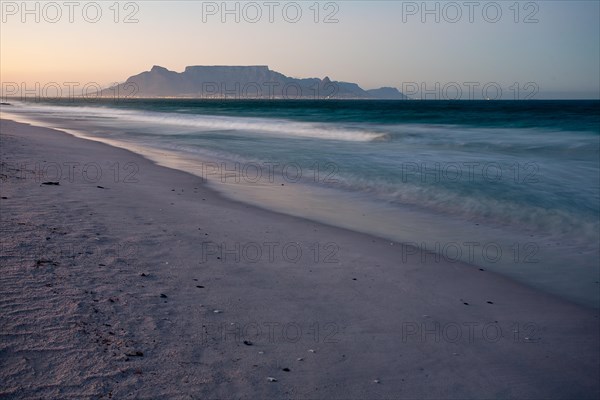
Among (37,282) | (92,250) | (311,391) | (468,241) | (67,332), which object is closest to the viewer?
(311,391)

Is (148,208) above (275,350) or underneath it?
above

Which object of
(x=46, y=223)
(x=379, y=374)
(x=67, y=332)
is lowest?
(x=379, y=374)

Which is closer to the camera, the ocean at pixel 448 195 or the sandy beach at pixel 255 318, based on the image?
the sandy beach at pixel 255 318

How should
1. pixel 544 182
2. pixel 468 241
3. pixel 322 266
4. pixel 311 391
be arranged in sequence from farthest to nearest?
pixel 544 182 < pixel 468 241 < pixel 322 266 < pixel 311 391

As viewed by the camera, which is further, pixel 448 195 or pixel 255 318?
pixel 448 195

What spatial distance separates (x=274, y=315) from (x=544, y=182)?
10156mm

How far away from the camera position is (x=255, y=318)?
3912mm

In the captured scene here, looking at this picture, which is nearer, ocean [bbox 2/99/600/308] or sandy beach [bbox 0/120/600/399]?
sandy beach [bbox 0/120/600/399]

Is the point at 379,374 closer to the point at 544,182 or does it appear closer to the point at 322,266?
the point at 322,266

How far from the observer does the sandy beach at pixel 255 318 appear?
307 cm

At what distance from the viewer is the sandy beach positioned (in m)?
3.07

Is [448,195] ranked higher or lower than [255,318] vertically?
higher

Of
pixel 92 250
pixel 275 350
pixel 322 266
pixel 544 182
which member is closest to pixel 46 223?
pixel 92 250

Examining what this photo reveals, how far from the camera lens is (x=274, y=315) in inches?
157
